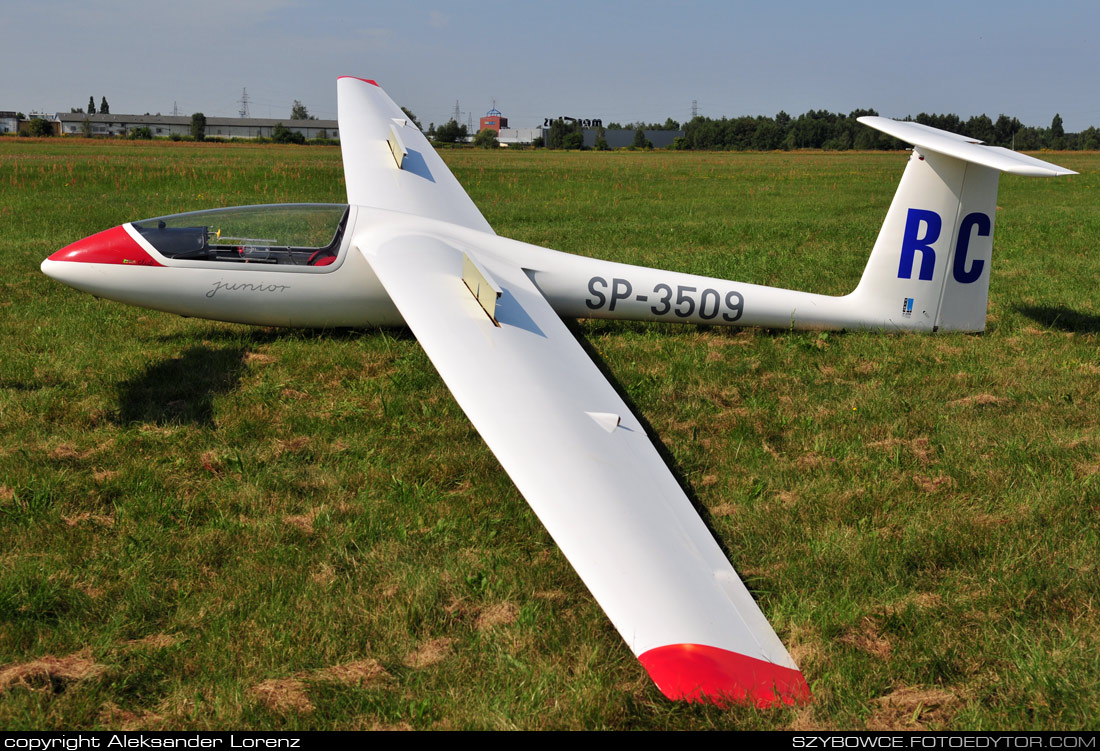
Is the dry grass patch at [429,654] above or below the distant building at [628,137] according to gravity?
below

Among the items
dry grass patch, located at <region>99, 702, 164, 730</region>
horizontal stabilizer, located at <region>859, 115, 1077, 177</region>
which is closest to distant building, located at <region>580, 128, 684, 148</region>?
horizontal stabilizer, located at <region>859, 115, 1077, 177</region>

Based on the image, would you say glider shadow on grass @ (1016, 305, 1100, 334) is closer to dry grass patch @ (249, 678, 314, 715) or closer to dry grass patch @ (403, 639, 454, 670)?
dry grass patch @ (403, 639, 454, 670)

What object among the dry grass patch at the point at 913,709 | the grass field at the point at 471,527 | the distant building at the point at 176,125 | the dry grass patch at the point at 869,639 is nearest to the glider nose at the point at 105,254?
the grass field at the point at 471,527

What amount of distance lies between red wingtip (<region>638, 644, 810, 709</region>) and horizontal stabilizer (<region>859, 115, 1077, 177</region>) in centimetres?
497

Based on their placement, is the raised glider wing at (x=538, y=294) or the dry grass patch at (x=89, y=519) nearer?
the raised glider wing at (x=538, y=294)

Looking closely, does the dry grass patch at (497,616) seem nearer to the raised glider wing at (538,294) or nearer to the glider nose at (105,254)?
the raised glider wing at (538,294)

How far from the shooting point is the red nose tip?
301 inches

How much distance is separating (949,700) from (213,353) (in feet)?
23.1

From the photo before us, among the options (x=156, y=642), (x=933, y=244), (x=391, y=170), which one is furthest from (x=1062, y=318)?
(x=156, y=642)

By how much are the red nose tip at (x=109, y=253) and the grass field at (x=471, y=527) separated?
87 cm

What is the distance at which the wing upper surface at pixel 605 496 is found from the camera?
319 centimetres

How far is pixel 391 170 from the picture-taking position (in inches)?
431

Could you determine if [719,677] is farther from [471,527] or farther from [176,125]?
[176,125]

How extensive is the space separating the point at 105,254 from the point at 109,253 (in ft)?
0.13
